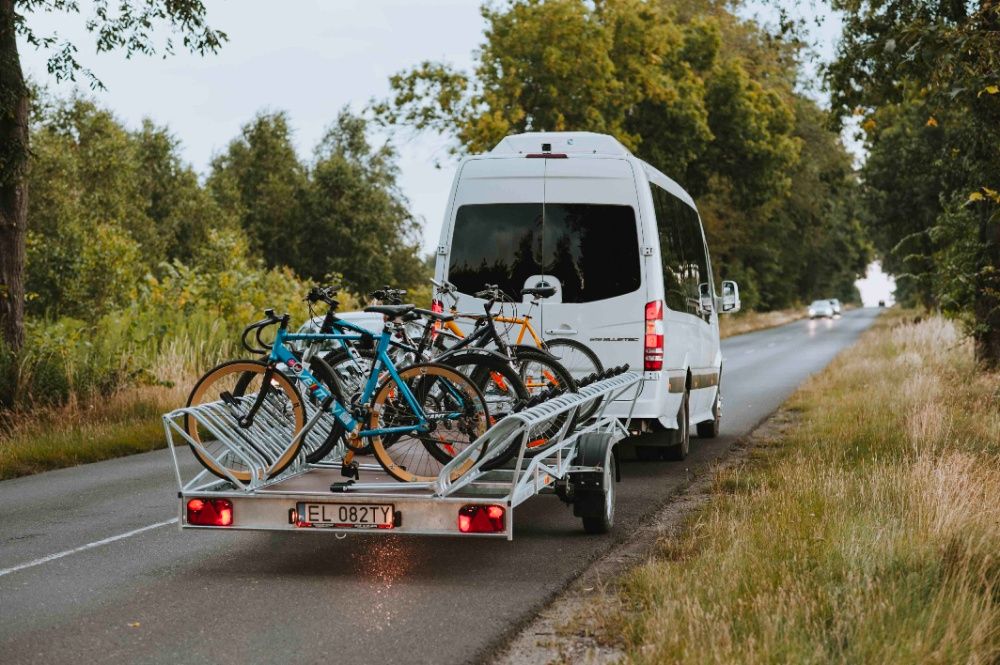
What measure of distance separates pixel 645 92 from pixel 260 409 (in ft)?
115

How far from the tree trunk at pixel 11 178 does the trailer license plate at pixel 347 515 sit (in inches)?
432

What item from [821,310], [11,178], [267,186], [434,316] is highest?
[267,186]

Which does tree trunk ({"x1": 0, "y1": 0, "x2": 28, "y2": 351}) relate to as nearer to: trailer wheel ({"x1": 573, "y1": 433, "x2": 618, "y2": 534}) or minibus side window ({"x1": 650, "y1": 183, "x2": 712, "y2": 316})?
minibus side window ({"x1": 650, "y1": 183, "x2": 712, "y2": 316})

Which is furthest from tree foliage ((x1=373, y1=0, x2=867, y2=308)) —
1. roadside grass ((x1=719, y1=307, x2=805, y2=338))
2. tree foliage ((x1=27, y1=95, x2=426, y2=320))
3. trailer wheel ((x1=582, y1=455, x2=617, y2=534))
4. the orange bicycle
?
trailer wheel ((x1=582, y1=455, x2=617, y2=534))

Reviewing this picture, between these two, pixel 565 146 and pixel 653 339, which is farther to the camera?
pixel 565 146

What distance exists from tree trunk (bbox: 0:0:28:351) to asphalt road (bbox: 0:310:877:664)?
22.7 feet

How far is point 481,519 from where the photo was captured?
21.9ft

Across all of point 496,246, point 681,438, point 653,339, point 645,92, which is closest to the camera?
point 653,339

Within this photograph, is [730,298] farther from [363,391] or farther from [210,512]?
[210,512]

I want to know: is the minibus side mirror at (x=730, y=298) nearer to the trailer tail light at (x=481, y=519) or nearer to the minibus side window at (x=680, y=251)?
the minibus side window at (x=680, y=251)

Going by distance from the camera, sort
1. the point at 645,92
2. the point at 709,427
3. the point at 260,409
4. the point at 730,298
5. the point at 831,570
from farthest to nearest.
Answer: the point at 645,92 → the point at 709,427 → the point at 730,298 → the point at 260,409 → the point at 831,570

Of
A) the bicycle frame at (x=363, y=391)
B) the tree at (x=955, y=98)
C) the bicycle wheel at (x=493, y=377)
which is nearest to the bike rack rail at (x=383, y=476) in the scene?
the bicycle frame at (x=363, y=391)

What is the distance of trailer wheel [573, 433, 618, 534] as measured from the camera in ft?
26.4

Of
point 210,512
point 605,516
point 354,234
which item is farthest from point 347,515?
point 354,234
